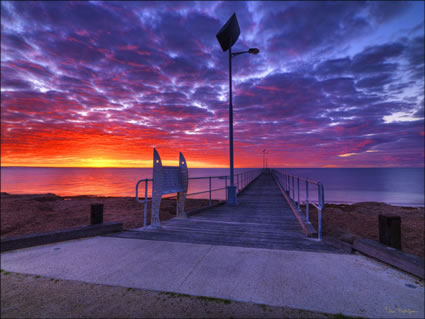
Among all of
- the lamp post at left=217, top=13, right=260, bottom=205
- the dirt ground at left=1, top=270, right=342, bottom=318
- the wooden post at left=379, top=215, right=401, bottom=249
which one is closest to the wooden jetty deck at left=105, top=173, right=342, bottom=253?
the wooden post at left=379, top=215, right=401, bottom=249

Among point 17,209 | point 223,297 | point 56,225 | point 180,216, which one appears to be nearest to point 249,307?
point 223,297

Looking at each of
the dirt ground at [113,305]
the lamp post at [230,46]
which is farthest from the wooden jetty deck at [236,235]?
the lamp post at [230,46]

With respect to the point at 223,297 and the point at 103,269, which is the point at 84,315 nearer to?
the point at 103,269

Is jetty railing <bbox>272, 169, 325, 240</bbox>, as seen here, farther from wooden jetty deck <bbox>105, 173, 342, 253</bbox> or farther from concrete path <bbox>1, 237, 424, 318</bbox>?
concrete path <bbox>1, 237, 424, 318</bbox>

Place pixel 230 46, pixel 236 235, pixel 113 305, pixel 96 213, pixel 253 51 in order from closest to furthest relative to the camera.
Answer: pixel 113 305
pixel 236 235
pixel 96 213
pixel 253 51
pixel 230 46

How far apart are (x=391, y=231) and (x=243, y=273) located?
2479mm

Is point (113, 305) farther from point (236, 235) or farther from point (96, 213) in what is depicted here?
point (96, 213)

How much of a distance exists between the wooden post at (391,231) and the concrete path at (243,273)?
45cm

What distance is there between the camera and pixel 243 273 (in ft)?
9.63

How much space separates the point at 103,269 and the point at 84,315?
2.92 ft

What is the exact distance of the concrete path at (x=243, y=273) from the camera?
235cm

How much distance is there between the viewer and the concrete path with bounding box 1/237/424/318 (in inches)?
92.6

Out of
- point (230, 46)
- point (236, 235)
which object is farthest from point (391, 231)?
point (230, 46)

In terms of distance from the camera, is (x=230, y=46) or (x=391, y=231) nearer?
(x=391, y=231)
